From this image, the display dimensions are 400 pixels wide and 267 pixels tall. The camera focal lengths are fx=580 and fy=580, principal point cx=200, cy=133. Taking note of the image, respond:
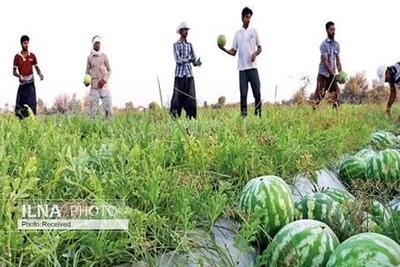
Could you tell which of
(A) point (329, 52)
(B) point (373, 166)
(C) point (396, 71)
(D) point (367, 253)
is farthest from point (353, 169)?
(A) point (329, 52)

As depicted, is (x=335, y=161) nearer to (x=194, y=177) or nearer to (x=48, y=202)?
(x=194, y=177)

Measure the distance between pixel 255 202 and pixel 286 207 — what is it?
0.15m

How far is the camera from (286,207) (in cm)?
280

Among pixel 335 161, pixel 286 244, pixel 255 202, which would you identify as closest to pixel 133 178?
pixel 255 202

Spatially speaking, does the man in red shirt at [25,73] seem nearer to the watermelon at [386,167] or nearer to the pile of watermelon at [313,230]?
the watermelon at [386,167]

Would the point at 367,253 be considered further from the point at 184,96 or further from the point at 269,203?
the point at 184,96

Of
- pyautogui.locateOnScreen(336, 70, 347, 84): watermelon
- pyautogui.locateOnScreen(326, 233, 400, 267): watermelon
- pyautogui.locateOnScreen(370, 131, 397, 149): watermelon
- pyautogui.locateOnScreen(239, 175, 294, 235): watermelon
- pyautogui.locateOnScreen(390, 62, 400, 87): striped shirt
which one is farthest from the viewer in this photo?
pyautogui.locateOnScreen(336, 70, 347, 84): watermelon

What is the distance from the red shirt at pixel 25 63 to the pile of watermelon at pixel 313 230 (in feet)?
31.5

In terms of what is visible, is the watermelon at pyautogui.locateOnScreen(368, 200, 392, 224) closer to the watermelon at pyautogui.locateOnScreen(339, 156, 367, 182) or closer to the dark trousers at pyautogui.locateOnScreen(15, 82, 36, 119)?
the watermelon at pyautogui.locateOnScreen(339, 156, 367, 182)

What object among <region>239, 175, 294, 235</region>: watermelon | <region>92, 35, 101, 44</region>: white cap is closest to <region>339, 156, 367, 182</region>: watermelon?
<region>239, 175, 294, 235</region>: watermelon

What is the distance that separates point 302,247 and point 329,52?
9369 mm

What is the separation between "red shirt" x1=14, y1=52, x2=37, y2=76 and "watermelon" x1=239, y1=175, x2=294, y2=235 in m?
9.66

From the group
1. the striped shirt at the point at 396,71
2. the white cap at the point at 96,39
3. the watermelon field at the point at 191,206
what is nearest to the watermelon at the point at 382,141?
the watermelon field at the point at 191,206

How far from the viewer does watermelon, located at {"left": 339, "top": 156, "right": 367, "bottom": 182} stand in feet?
15.0
